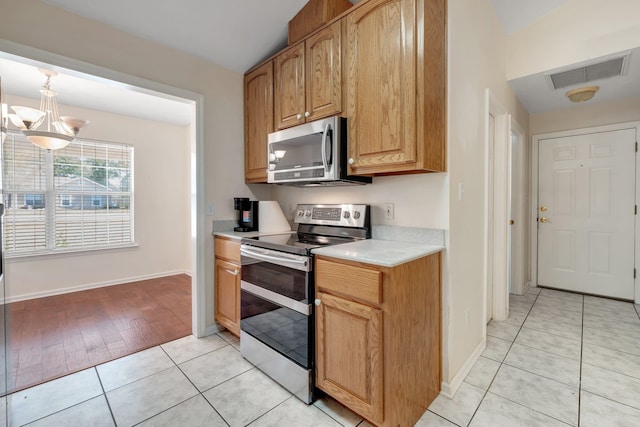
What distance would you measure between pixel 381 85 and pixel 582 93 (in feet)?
8.53

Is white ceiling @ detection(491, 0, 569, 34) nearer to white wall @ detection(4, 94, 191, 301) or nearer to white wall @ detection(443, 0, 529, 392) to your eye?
white wall @ detection(443, 0, 529, 392)

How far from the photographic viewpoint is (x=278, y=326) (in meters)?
1.85

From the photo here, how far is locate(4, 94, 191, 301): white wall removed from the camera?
11.6ft

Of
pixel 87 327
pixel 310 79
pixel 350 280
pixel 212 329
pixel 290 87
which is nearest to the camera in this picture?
pixel 350 280

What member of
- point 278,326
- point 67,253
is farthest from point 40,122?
point 278,326

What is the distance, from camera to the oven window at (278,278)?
5.53 ft

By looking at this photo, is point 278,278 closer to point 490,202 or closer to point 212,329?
point 212,329

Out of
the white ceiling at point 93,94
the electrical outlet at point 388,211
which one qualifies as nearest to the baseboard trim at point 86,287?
the white ceiling at point 93,94

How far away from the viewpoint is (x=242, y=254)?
2.15 metres

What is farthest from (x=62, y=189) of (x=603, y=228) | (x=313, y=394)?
(x=603, y=228)

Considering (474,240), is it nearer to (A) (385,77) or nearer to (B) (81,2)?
(A) (385,77)

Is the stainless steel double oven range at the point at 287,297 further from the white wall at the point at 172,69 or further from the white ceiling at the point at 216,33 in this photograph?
the white ceiling at the point at 216,33

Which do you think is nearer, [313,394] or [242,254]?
Result: [313,394]

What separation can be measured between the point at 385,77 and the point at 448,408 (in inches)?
74.8
